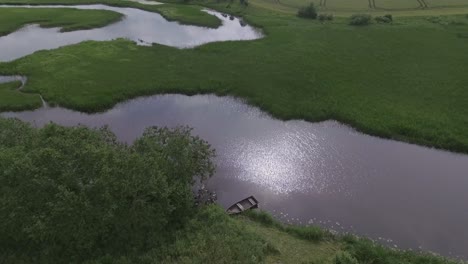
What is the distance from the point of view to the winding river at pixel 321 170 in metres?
29.5

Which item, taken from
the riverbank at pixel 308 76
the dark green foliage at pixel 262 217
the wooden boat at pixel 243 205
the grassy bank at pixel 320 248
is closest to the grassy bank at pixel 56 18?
the riverbank at pixel 308 76

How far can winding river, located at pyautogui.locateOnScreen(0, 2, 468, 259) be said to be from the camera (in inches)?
1160

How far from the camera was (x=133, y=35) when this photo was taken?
64.3m

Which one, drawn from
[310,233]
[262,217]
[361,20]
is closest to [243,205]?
[262,217]

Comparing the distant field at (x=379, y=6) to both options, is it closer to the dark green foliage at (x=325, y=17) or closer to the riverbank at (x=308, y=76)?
the dark green foliage at (x=325, y=17)

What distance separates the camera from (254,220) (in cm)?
2908

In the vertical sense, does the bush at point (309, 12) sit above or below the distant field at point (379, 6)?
below

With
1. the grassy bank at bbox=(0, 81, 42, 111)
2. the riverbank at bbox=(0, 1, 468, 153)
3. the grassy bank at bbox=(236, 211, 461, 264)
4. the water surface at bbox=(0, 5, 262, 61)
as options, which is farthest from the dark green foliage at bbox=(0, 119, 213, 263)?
the water surface at bbox=(0, 5, 262, 61)

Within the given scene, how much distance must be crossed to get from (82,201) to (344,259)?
15808 millimetres

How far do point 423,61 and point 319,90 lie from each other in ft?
58.7

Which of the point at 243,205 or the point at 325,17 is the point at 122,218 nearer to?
the point at 243,205

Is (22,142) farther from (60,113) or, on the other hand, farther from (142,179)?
(60,113)

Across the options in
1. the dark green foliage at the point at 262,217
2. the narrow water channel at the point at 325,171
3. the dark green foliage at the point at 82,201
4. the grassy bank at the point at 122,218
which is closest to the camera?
the dark green foliage at the point at 82,201

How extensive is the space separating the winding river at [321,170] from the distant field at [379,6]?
44823mm
